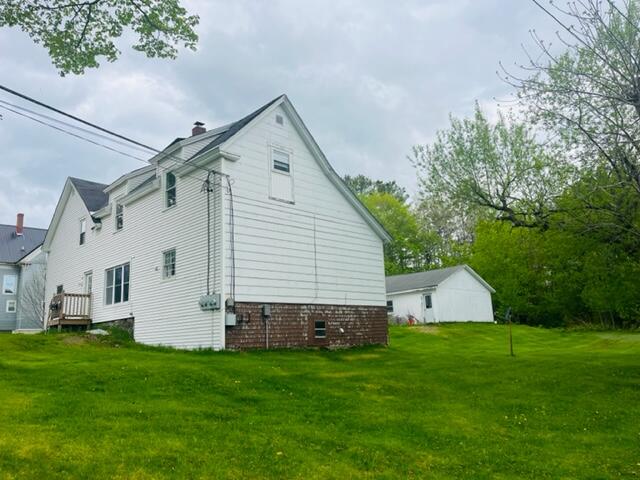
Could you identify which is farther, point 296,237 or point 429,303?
point 429,303

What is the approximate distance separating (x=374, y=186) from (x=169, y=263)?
50917 mm

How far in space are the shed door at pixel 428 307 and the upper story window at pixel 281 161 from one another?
813 inches

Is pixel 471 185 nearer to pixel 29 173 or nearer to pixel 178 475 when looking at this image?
pixel 178 475

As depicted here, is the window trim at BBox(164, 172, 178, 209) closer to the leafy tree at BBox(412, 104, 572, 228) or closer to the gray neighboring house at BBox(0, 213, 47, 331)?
the leafy tree at BBox(412, 104, 572, 228)

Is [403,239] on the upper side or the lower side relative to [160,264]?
upper

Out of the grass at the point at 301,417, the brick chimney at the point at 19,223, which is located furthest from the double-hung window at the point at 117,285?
the brick chimney at the point at 19,223

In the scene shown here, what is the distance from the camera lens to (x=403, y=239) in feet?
181

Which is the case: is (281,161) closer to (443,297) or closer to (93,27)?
(93,27)

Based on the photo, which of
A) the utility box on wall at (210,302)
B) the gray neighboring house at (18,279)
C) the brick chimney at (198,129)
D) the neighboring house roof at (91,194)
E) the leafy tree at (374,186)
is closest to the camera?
the utility box on wall at (210,302)

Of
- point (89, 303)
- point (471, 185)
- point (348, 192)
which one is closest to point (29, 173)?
point (89, 303)

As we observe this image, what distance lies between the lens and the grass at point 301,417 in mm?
6414

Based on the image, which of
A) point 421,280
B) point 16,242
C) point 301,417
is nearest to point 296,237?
point 301,417

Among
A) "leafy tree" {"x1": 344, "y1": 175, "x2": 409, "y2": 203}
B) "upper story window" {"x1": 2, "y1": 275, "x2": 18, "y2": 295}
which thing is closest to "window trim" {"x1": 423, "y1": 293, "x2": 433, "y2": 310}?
"upper story window" {"x1": 2, "y1": 275, "x2": 18, "y2": 295}

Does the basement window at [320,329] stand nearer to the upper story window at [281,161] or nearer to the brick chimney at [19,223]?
the upper story window at [281,161]
